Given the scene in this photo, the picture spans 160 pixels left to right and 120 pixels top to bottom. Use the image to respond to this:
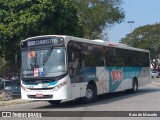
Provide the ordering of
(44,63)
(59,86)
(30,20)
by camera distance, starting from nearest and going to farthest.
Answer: (59,86) → (44,63) → (30,20)

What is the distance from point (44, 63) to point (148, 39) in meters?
72.3

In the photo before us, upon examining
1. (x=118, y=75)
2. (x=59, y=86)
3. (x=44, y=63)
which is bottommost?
(x=59, y=86)

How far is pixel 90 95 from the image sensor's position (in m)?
19.7

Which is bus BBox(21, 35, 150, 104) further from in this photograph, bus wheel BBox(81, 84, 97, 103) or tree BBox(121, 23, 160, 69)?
tree BBox(121, 23, 160, 69)

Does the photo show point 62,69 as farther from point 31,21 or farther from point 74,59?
point 31,21

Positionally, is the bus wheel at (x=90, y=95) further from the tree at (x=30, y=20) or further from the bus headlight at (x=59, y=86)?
the tree at (x=30, y=20)

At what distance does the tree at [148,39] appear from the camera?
85938 mm

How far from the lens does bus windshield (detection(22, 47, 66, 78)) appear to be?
1738 cm

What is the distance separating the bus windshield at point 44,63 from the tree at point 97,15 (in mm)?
25156

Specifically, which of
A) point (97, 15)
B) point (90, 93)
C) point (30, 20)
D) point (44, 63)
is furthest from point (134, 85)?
point (97, 15)

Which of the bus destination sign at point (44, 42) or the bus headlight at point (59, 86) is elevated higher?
the bus destination sign at point (44, 42)

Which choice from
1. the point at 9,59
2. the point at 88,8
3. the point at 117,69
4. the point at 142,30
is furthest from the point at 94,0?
the point at 142,30

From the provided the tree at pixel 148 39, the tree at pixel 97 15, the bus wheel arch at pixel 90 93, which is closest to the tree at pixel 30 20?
the bus wheel arch at pixel 90 93

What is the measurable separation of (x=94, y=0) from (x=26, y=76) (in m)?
30.5
